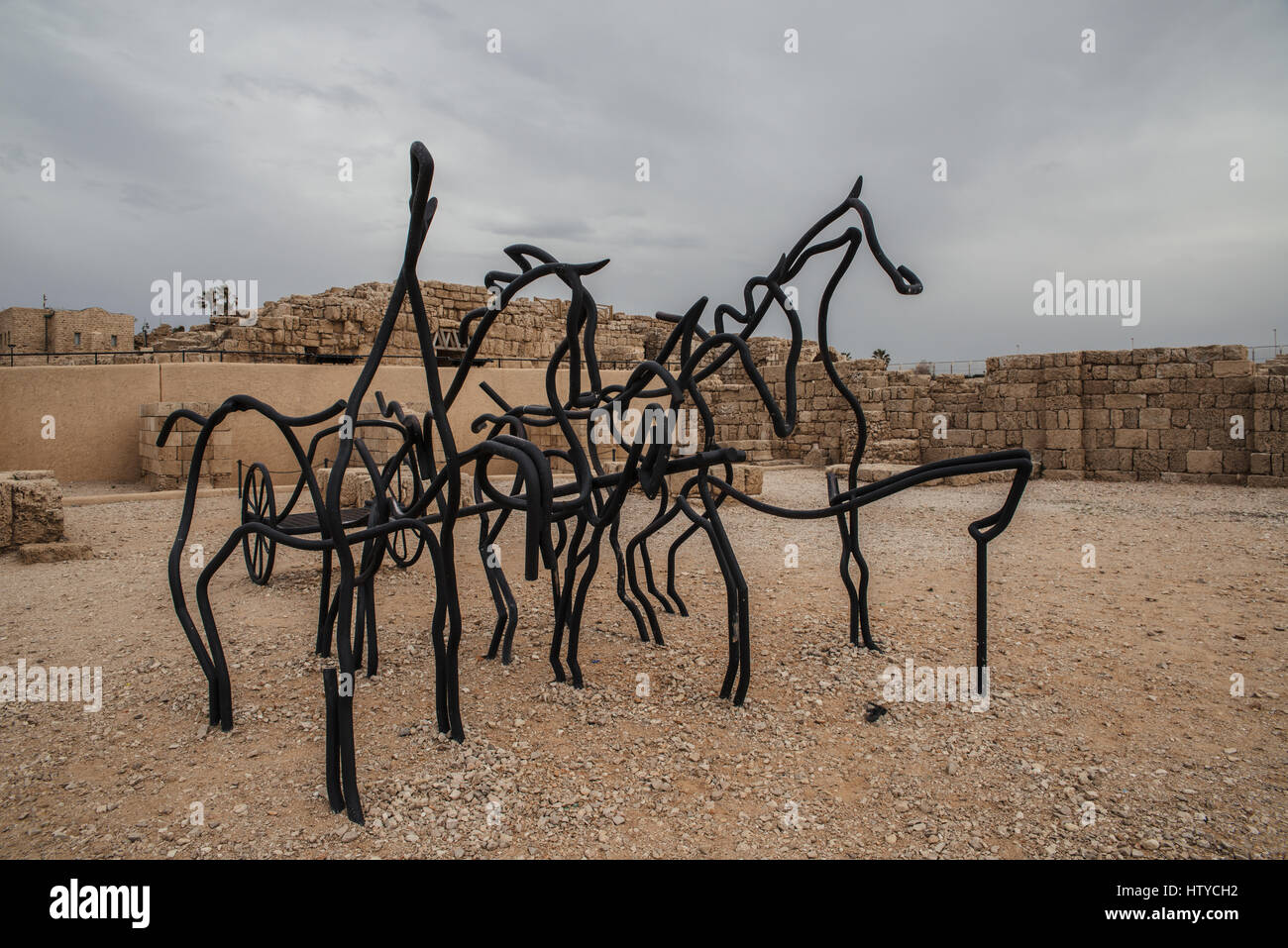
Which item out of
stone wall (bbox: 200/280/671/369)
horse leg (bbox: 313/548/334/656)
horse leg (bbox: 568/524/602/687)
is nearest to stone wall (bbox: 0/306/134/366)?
stone wall (bbox: 200/280/671/369)

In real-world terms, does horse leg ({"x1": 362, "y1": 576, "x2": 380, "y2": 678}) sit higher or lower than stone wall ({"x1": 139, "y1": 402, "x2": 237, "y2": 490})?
lower

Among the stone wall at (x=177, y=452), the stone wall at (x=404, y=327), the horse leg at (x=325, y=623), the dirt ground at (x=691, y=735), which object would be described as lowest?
the dirt ground at (x=691, y=735)

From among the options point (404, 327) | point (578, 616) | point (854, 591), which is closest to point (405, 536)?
point (578, 616)

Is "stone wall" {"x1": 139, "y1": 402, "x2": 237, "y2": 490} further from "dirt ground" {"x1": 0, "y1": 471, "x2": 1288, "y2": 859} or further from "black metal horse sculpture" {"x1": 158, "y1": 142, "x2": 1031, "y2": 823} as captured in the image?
"black metal horse sculpture" {"x1": 158, "y1": 142, "x2": 1031, "y2": 823}

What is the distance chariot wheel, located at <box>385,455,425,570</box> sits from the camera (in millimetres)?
4764

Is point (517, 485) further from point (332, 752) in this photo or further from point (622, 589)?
point (332, 752)

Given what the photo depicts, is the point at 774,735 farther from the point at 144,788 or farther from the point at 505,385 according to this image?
the point at 505,385

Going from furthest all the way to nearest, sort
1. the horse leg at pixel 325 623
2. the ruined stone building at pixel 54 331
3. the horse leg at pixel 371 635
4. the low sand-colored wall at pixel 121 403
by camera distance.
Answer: the ruined stone building at pixel 54 331 < the low sand-colored wall at pixel 121 403 < the horse leg at pixel 325 623 < the horse leg at pixel 371 635

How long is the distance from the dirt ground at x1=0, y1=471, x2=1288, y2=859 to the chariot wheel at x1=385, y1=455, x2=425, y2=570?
0.40 metres

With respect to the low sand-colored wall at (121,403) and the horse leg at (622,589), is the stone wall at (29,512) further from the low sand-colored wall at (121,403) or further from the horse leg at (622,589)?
the horse leg at (622,589)

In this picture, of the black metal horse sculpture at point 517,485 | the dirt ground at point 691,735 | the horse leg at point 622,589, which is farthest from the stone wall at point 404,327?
the black metal horse sculpture at point 517,485

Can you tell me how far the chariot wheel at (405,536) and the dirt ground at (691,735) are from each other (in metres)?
0.40

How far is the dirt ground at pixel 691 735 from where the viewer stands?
2.36 m
